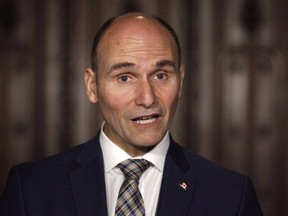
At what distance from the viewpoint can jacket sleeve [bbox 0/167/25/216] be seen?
191cm

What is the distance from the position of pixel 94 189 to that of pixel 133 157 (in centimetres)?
16

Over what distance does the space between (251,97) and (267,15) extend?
17.3 inches

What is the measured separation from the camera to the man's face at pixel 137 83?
6.32ft

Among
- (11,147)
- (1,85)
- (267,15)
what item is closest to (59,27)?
(1,85)

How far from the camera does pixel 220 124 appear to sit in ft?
11.0

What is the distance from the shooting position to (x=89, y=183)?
1.97 meters

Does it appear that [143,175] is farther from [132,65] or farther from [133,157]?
[132,65]

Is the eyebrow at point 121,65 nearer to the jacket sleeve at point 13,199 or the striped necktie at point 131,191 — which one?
the striped necktie at point 131,191

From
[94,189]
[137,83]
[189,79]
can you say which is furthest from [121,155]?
[189,79]

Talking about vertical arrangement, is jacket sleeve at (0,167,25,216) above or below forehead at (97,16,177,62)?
below

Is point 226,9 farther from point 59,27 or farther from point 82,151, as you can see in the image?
point 82,151

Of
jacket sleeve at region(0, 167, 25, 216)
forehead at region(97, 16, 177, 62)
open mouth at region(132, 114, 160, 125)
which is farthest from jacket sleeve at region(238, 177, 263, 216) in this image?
jacket sleeve at region(0, 167, 25, 216)

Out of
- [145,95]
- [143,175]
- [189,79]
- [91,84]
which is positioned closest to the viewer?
[145,95]

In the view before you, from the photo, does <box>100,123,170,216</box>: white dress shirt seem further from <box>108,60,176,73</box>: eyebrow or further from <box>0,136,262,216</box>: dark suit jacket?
<box>108,60,176,73</box>: eyebrow
